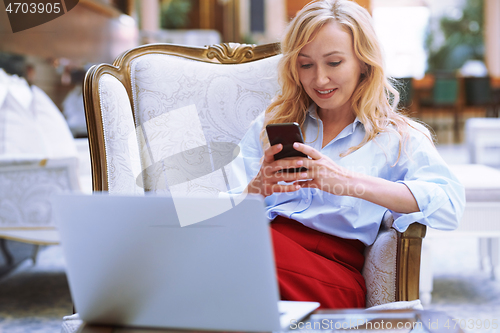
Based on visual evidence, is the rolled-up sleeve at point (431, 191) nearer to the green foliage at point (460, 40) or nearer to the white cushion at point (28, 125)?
the white cushion at point (28, 125)

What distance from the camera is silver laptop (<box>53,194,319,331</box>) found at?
1.66 feet

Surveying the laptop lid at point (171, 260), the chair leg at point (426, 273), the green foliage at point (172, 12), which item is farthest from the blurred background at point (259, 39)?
the laptop lid at point (171, 260)

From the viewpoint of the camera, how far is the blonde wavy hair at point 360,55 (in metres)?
1.06

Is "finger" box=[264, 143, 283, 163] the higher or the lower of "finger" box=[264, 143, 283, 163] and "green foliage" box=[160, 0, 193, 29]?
the lower

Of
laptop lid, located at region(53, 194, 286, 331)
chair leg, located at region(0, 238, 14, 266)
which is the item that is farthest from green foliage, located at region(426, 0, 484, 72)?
laptop lid, located at region(53, 194, 286, 331)

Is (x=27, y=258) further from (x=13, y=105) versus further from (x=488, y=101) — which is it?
(x=488, y=101)

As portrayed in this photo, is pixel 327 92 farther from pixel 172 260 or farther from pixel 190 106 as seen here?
pixel 172 260

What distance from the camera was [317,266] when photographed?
97 centimetres

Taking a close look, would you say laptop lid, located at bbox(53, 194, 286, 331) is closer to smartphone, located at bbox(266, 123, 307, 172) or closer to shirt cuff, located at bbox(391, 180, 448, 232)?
smartphone, located at bbox(266, 123, 307, 172)

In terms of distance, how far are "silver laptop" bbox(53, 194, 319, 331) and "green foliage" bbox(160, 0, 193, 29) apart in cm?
758

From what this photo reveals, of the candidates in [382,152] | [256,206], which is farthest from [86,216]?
[382,152]

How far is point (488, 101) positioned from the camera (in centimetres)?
742

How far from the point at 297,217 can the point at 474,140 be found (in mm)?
2481

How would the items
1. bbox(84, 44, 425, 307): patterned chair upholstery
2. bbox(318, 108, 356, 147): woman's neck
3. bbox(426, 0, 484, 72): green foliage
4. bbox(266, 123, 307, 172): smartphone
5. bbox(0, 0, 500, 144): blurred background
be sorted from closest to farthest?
bbox(266, 123, 307, 172): smartphone, bbox(318, 108, 356, 147): woman's neck, bbox(84, 44, 425, 307): patterned chair upholstery, bbox(0, 0, 500, 144): blurred background, bbox(426, 0, 484, 72): green foliage
